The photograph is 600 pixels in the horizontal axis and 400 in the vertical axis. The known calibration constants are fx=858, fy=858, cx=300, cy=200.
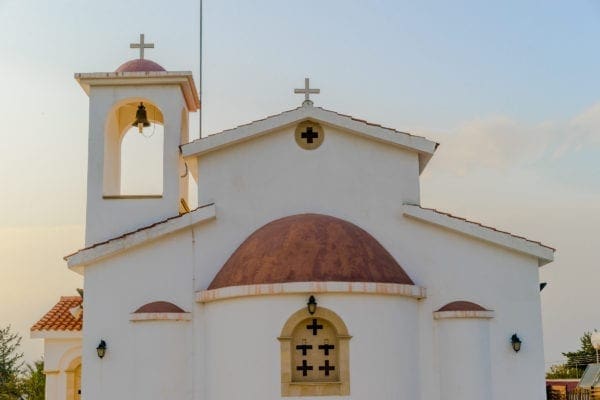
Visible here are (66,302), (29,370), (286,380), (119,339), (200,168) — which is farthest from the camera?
(29,370)

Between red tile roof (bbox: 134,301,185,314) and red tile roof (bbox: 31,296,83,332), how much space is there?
429 centimetres

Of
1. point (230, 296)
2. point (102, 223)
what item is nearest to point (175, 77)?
point (102, 223)

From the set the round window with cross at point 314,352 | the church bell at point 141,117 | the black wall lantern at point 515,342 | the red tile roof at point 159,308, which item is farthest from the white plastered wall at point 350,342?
the church bell at point 141,117

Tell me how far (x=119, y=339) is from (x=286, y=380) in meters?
3.13

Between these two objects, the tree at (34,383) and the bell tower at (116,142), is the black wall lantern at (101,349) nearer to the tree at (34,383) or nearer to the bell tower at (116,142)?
the bell tower at (116,142)

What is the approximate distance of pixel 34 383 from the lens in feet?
104

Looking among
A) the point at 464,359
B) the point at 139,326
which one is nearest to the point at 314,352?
the point at 464,359

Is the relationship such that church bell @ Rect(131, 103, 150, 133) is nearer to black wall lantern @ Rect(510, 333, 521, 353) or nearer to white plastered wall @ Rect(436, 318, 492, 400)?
white plastered wall @ Rect(436, 318, 492, 400)

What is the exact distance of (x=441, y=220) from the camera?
587 inches

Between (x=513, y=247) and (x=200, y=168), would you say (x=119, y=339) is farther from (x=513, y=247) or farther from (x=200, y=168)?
(x=513, y=247)

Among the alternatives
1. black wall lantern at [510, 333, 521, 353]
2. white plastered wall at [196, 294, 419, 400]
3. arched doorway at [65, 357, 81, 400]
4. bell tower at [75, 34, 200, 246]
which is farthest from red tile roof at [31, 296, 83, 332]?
black wall lantern at [510, 333, 521, 353]

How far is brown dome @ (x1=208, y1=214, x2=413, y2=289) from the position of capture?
44.4 feet

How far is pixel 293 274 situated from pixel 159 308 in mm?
2528

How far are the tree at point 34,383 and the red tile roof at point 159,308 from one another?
17.6 meters
